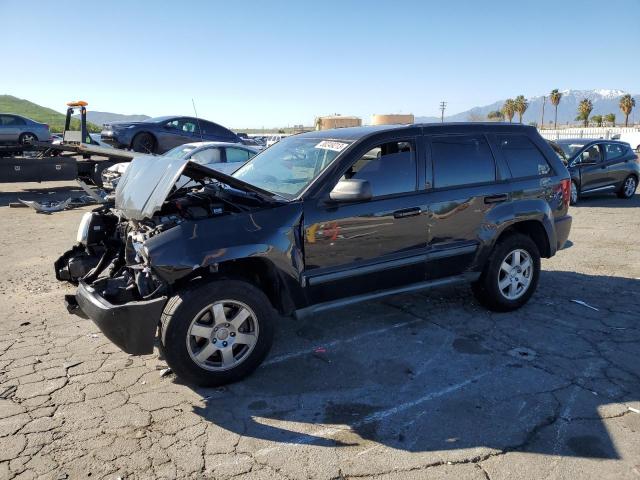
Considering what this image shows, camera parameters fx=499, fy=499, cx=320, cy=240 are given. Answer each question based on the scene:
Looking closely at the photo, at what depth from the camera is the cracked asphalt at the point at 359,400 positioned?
2.85 meters

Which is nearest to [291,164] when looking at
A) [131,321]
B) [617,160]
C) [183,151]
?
[131,321]

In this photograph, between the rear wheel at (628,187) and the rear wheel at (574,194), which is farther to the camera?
the rear wheel at (628,187)

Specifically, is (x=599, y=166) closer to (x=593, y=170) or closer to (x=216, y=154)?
(x=593, y=170)

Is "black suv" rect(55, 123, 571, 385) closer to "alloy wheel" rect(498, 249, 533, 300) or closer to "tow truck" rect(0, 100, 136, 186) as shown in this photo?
"alloy wheel" rect(498, 249, 533, 300)

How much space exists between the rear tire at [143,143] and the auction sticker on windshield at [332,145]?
11220mm

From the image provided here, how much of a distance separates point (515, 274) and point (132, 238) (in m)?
3.68

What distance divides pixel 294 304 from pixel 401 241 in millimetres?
1125

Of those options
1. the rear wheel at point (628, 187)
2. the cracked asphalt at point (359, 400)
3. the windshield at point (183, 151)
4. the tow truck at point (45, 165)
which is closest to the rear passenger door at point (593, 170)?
the rear wheel at point (628, 187)

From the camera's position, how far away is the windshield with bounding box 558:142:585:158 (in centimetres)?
1299

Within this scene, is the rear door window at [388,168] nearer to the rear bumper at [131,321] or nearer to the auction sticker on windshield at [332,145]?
the auction sticker on windshield at [332,145]

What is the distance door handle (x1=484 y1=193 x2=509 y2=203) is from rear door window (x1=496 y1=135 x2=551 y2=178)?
30cm

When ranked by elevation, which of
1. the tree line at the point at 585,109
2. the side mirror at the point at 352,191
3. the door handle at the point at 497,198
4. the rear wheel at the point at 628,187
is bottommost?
the rear wheel at the point at 628,187

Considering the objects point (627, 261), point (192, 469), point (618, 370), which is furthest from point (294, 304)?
point (627, 261)

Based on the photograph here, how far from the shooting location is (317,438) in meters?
Result: 3.09
